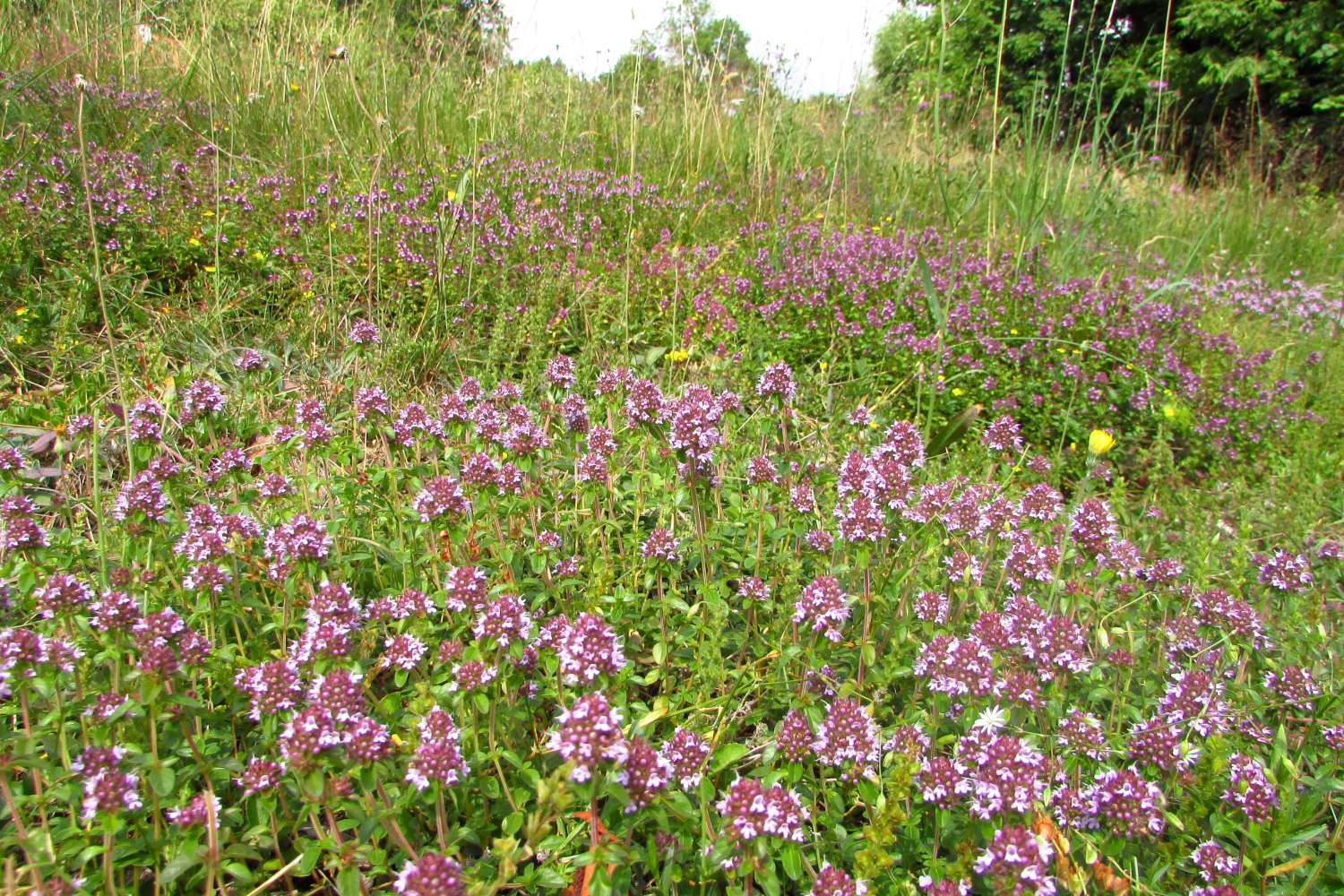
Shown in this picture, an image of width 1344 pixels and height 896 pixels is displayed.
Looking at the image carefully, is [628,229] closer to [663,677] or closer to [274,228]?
[274,228]

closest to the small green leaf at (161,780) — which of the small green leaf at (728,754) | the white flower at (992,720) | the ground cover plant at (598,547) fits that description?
the ground cover plant at (598,547)

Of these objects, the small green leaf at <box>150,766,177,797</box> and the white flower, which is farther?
the white flower

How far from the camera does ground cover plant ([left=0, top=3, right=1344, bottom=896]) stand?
1583 mm

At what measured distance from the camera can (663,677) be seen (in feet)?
7.30

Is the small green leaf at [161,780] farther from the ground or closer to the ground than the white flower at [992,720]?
closer to the ground

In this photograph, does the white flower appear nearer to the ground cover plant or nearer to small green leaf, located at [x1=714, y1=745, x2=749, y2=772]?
the ground cover plant

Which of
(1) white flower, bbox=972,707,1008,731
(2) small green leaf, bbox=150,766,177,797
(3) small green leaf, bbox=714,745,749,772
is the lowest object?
(3) small green leaf, bbox=714,745,749,772

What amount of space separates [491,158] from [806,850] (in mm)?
4896

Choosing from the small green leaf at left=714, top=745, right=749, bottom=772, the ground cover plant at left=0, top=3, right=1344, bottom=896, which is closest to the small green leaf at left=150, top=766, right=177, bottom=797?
the ground cover plant at left=0, top=3, right=1344, bottom=896

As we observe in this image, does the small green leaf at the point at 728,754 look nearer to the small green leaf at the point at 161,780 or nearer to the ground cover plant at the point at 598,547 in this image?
the ground cover plant at the point at 598,547

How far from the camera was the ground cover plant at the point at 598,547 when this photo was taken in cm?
158

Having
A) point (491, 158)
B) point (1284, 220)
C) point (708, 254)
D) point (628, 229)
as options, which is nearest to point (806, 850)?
point (708, 254)

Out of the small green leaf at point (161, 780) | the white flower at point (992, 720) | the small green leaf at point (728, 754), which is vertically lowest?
the small green leaf at point (728, 754)

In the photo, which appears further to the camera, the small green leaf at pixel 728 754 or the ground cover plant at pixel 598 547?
the small green leaf at pixel 728 754
